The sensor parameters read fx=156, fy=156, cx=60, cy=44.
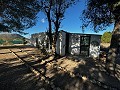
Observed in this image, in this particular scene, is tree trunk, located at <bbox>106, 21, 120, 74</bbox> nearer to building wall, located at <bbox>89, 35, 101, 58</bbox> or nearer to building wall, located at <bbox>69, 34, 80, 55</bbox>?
building wall, located at <bbox>69, 34, 80, 55</bbox>

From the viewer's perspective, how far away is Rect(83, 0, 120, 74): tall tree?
11.3 metres

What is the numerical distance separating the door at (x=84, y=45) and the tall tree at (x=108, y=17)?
9.28 feet

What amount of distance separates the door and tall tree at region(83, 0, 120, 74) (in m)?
2.83

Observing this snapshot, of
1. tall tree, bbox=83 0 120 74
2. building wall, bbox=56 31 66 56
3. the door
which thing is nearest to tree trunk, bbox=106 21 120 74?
tall tree, bbox=83 0 120 74

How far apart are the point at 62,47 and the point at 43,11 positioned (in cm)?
522

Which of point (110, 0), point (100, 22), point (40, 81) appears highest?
point (110, 0)

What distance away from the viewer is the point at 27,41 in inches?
1709

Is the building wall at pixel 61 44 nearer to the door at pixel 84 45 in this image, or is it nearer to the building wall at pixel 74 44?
the building wall at pixel 74 44

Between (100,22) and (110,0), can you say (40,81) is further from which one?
(100,22)

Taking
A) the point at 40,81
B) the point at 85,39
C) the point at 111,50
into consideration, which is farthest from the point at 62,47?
the point at 40,81

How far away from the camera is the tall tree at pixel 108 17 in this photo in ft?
37.1

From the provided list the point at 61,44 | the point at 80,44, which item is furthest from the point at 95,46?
the point at 61,44

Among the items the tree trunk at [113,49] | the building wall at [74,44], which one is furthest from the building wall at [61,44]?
the tree trunk at [113,49]

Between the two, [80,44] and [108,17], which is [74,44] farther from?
[108,17]
